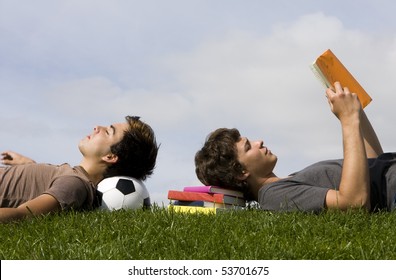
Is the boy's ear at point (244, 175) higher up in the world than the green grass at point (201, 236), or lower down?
higher up

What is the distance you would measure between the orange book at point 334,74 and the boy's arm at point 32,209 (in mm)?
3601

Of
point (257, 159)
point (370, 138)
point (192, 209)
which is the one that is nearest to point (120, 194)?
point (192, 209)

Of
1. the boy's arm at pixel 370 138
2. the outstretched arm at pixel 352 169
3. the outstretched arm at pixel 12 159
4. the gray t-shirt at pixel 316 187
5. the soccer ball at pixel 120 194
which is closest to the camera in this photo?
the outstretched arm at pixel 352 169

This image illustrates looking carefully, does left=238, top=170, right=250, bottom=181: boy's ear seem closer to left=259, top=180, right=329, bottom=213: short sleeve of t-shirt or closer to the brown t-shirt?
left=259, top=180, right=329, bottom=213: short sleeve of t-shirt

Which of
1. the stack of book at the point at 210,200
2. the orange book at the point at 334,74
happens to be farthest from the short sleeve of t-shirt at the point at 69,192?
the orange book at the point at 334,74

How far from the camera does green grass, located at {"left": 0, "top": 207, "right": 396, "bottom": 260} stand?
5.93 metres

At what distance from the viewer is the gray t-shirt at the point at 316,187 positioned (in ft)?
26.0

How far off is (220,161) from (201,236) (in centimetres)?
238

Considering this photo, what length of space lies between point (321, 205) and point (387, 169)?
1.18 meters

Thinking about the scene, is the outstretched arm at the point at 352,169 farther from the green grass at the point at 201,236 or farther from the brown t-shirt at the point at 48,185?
the brown t-shirt at the point at 48,185

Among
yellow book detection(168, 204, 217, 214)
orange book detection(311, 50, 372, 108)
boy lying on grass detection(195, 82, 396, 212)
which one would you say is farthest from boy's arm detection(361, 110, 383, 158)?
yellow book detection(168, 204, 217, 214)

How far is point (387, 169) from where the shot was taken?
27.5 feet
